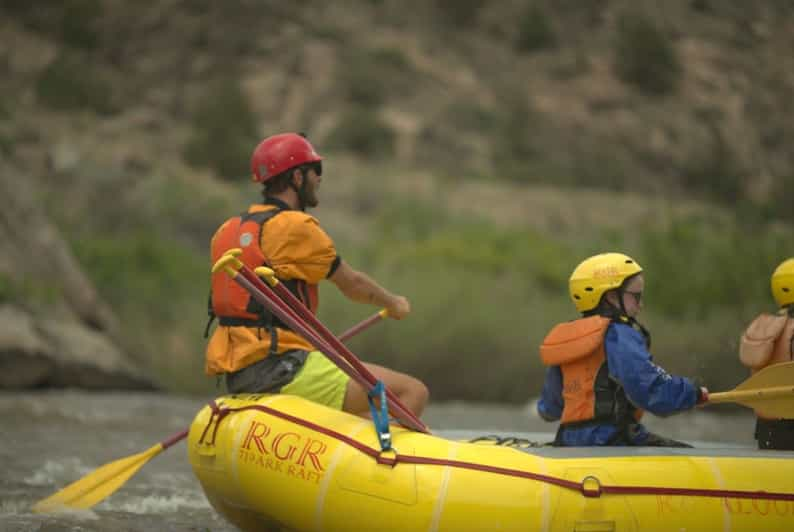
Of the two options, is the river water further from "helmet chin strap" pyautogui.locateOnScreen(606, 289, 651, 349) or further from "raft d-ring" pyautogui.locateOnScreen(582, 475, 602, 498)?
"raft d-ring" pyautogui.locateOnScreen(582, 475, 602, 498)

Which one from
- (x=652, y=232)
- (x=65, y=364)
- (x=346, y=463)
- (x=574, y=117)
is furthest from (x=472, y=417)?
(x=574, y=117)

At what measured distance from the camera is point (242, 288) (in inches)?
215

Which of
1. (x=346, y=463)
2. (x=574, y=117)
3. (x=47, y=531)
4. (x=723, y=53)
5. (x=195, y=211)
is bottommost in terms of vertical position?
(x=47, y=531)

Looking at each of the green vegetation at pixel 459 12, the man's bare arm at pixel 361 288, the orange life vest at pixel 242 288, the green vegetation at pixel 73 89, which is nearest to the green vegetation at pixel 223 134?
the green vegetation at pixel 73 89

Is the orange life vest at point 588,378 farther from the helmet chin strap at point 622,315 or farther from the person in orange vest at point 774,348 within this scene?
the person in orange vest at point 774,348

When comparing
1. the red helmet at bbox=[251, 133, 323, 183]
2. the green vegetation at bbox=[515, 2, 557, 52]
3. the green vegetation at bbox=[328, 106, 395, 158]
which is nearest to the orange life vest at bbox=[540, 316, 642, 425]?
the red helmet at bbox=[251, 133, 323, 183]

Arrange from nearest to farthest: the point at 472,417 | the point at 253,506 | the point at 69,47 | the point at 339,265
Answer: the point at 253,506 < the point at 339,265 < the point at 472,417 < the point at 69,47

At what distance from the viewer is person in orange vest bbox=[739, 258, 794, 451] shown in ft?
18.0

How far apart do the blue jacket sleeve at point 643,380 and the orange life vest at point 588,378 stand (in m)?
0.07

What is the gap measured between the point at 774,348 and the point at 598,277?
30.3 inches

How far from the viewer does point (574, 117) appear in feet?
112

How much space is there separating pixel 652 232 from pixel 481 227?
3.67 m

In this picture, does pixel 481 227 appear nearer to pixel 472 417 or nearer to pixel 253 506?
pixel 472 417

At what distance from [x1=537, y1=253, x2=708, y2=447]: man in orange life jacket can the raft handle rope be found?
25.3 inches
